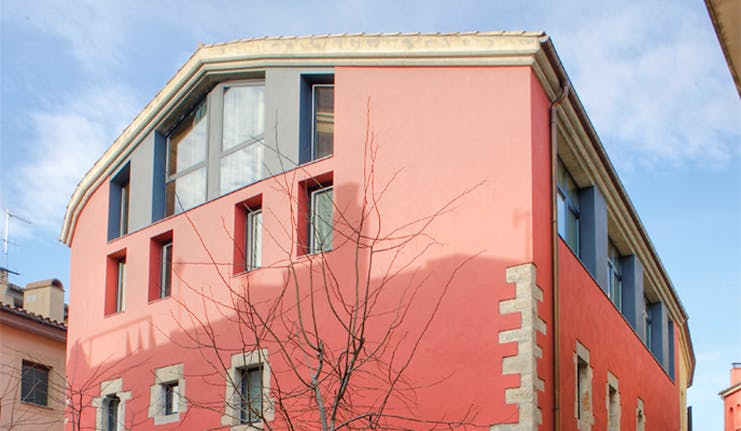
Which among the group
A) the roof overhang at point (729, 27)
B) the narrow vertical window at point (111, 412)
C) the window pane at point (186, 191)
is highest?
the window pane at point (186, 191)

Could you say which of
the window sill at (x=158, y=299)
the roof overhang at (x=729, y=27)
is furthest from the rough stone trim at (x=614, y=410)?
the roof overhang at (x=729, y=27)

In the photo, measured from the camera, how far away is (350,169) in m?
16.8

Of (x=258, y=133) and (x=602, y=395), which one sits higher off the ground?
(x=258, y=133)

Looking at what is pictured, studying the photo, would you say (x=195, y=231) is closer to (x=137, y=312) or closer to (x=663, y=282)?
(x=137, y=312)

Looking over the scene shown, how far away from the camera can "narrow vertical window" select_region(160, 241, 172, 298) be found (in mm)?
19656

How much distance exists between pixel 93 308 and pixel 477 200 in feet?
28.9

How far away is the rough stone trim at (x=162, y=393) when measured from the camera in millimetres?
18438

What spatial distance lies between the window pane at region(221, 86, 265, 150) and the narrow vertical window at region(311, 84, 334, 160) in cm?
105

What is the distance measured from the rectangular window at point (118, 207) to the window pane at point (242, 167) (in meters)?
3.05

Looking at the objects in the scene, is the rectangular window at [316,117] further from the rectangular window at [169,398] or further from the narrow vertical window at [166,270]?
the rectangular window at [169,398]

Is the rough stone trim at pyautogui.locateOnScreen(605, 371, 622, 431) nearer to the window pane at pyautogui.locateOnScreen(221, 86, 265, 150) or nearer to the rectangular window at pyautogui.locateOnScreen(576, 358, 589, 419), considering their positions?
the rectangular window at pyautogui.locateOnScreen(576, 358, 589, 419)

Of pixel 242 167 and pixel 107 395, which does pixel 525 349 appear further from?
pixel 107 395

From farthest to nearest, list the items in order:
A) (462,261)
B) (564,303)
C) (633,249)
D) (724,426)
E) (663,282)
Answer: (724,426) < (663,282) < (633,249) < (564,303) < (462,261)

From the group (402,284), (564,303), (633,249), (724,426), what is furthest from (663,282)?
(724,426)
